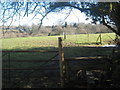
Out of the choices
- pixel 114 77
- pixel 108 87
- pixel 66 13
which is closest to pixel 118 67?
pixel 114 77

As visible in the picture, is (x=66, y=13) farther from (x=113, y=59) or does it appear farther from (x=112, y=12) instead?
(x=113, y=59)

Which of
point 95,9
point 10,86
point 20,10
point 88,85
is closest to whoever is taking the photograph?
point 88,85

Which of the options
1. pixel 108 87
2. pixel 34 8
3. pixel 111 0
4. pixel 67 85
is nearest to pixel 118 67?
pixel 108 87

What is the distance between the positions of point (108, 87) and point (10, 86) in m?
2.50

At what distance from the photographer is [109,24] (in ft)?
22.9

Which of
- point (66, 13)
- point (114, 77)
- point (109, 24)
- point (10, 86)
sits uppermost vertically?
point (66, 13)

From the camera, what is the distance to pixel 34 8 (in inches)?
193

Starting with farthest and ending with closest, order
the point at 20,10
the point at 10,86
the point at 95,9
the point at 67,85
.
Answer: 1. the point at 95,9
2. the point at 20,10
3. the point at 10,86
4. the point at 67,85

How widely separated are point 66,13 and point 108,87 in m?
3.88

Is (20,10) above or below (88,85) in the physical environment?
above

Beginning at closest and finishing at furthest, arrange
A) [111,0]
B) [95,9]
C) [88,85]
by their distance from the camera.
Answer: [88,85]
[111,0]
[95,9]

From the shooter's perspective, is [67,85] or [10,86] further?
[10,86]

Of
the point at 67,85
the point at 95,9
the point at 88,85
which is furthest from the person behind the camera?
the point at 95,9

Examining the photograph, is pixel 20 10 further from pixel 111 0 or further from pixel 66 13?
pixel 111 0
